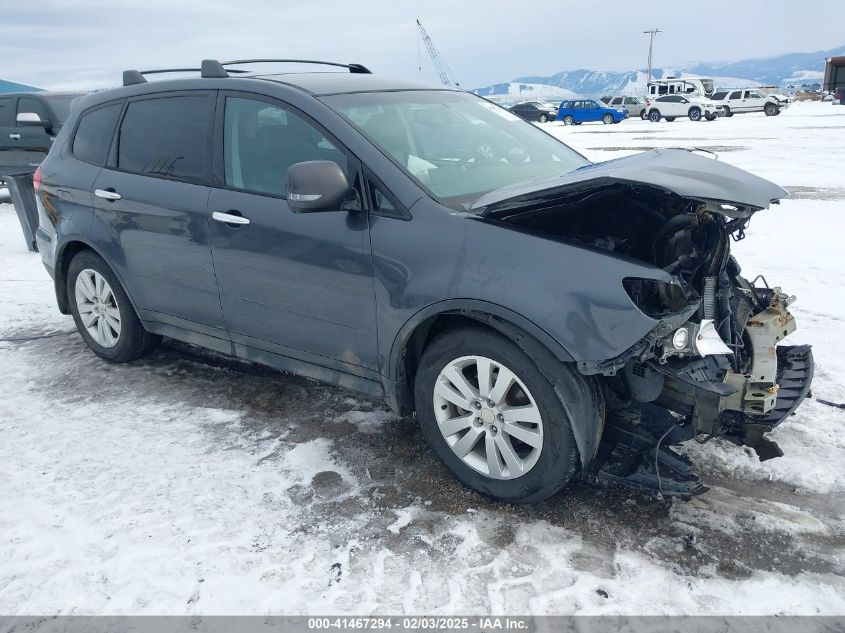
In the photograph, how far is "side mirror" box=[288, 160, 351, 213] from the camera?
2926 millimetres

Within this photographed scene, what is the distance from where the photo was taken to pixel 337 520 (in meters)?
2.94

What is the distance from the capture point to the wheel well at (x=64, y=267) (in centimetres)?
467

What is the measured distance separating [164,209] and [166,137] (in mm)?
473

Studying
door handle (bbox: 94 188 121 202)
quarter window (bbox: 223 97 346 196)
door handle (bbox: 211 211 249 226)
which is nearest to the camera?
quarter window (bbox: 223 97 346 196)

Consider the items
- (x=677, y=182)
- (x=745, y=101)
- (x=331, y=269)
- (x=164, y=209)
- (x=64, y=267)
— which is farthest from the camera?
(x=745, y=101)

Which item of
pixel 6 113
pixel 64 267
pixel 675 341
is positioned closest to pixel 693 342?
pixel 675 341

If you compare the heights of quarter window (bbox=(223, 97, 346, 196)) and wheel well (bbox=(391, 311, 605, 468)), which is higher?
quarter window (bbox=(223, 97, 346, 196))

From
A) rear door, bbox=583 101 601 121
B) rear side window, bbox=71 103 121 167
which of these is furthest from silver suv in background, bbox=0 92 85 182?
rear door, bbox=583 101 601 121

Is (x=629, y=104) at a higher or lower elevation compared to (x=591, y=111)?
higher

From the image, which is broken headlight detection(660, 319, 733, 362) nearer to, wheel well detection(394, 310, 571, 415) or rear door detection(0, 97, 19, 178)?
wheel well detection(394, 310, 571, 415)

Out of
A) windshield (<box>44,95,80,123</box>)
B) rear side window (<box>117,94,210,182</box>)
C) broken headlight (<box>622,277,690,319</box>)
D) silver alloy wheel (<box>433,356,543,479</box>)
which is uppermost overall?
windshield (<box>44,95,80,123</box>)

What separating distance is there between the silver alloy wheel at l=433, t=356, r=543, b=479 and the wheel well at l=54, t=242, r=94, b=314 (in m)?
2.97

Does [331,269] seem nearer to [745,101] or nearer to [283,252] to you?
[283,252]

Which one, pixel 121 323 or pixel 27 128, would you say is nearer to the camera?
pixel 121 323
